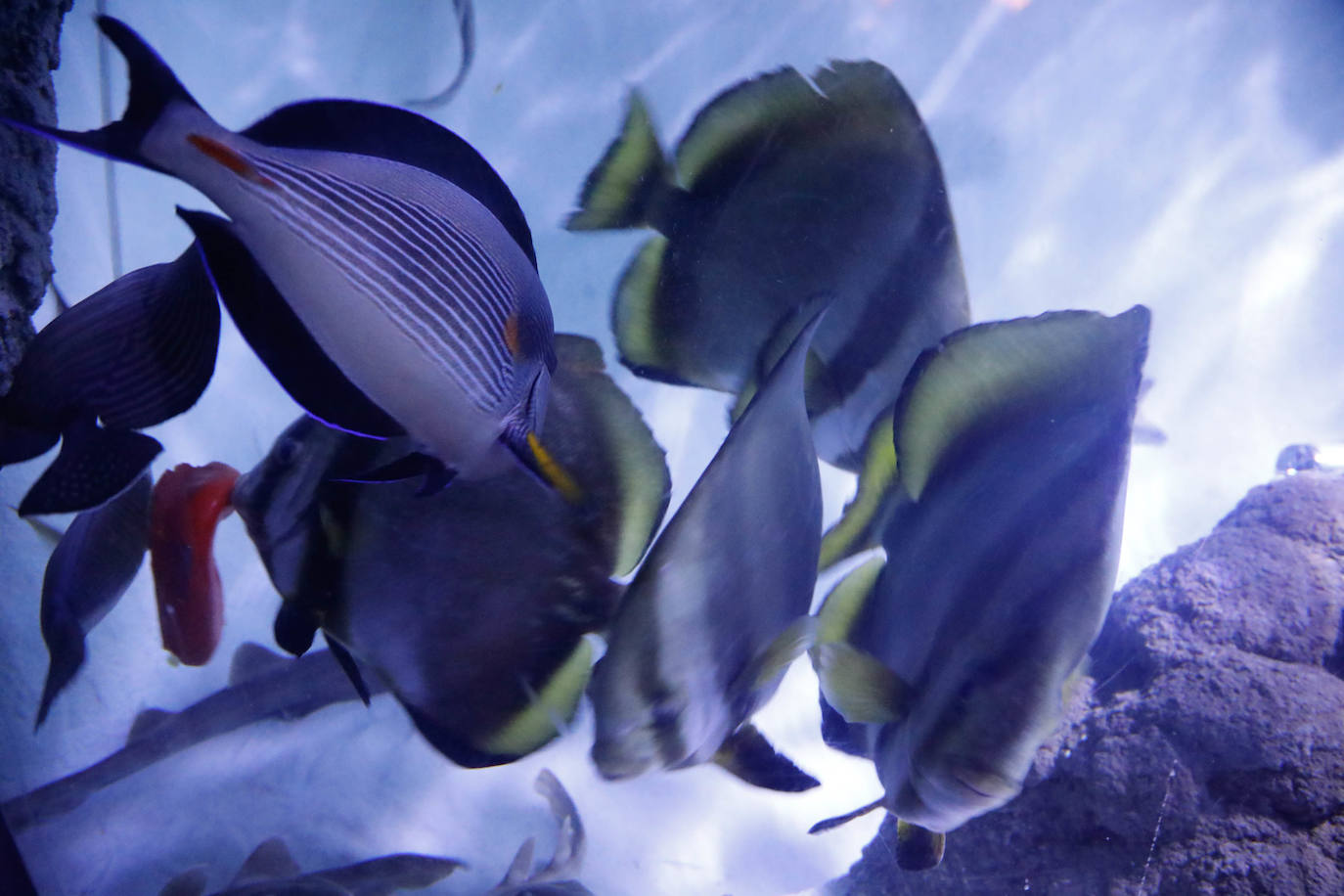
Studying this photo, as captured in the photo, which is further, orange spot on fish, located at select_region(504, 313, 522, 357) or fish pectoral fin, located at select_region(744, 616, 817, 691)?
fish pectoral fin, located at select_region(744, 616, 817, 691)

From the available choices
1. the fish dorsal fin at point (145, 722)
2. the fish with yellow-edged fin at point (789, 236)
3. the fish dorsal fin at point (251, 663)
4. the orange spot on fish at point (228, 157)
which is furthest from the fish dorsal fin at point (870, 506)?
the fish dorsal fin at point (145, 722)

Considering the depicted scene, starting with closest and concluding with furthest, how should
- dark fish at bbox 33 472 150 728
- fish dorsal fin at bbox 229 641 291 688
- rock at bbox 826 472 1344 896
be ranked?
rock at bbox 826 472 1344 896 → dark fish at bbox 33 472 150 728 → fish dorsal fin at bbox 229 641 291 688

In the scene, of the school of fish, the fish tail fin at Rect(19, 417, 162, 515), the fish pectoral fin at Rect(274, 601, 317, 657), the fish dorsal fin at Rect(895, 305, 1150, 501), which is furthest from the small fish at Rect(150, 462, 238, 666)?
the fish dorsal fin at Rect(895, 305, 1150, 501)

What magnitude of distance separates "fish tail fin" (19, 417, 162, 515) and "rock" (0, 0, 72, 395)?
566 mm

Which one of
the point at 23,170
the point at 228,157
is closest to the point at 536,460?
the point at 228,157

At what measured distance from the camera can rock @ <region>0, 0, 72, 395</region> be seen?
3.34 feet

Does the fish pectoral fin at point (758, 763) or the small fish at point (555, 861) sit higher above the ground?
the fish pectoral fin at point (758, 763)

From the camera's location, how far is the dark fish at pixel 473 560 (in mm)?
522

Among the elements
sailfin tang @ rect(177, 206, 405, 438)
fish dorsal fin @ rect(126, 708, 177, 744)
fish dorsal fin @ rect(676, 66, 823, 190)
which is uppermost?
fish dorsal fin @ rect(676, 66, 823, 190)

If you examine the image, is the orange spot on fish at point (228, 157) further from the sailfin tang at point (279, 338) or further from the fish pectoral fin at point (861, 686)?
the fish pectoral fin at point (861, 686)

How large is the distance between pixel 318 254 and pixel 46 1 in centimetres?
133

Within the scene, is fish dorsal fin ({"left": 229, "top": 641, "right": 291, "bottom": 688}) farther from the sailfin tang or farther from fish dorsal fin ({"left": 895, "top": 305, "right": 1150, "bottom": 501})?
fish dorsal fin ({"left": 895, "top": 305, "right": 1150, "bottom": 501})

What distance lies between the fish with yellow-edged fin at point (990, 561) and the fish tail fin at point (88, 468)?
0.76m

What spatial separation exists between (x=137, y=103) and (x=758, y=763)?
0.77m
